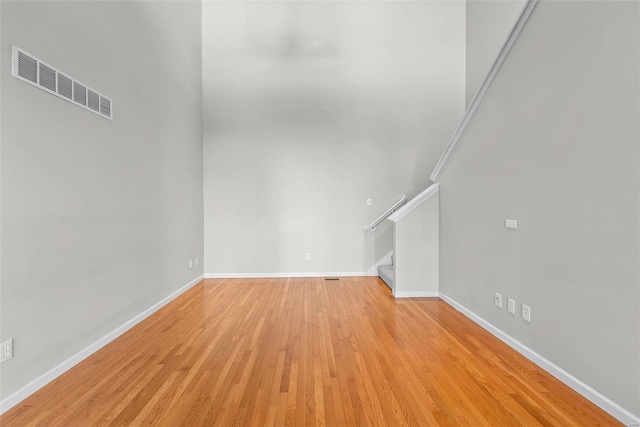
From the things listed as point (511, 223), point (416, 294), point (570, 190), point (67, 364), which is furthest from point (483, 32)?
point (67, 364)

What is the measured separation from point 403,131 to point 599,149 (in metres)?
3.61

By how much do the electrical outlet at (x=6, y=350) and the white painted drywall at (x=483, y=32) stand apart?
5540 mm

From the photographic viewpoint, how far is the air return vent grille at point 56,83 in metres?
1.78

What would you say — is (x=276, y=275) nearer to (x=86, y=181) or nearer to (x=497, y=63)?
(x=86, y=181)

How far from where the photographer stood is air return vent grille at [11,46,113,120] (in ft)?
5.85

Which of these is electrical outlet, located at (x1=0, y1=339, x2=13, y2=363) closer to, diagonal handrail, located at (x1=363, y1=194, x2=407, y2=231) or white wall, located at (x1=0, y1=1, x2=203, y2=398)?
white wall, located at (x1=0, y1=1, x2=203, y2=398)

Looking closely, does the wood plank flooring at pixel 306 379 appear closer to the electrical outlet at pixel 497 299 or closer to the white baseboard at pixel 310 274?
the electrical outlet at pixel 497 299

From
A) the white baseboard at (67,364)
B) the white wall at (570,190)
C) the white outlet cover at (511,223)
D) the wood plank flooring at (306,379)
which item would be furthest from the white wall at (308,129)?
the white outlet cover at (511,223)

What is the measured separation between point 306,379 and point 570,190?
2046 millimetres

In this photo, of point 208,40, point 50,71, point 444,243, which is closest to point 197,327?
point 50,71

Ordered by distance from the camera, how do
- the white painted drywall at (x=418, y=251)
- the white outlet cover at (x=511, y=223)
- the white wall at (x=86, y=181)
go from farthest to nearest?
the white painted drywall at (x=418, y=251) < the white outlet cover at (x=511, y=223) < the white wall at (x=86, y=181)

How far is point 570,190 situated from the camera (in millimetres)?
1871

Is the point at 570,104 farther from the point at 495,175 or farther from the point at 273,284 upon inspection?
the point at 273,284

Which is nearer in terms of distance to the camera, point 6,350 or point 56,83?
point 6,350
